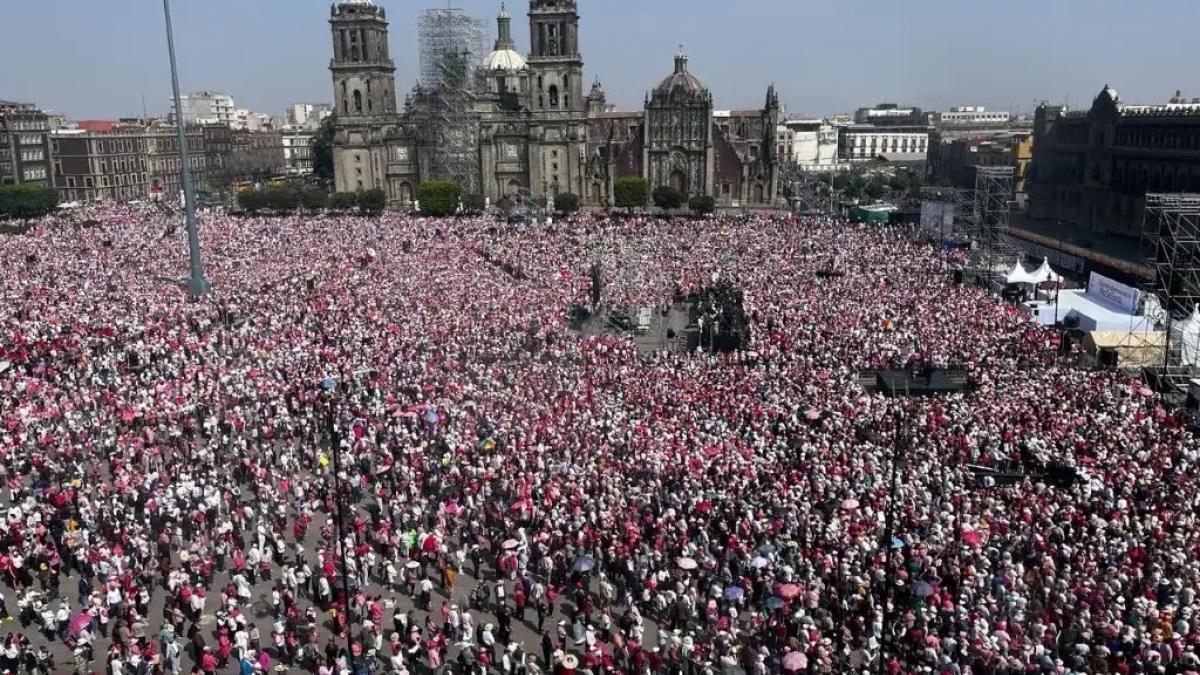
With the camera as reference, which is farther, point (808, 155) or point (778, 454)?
point (808, 155)

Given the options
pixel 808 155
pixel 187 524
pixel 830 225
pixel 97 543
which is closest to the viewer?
pixel 97 543

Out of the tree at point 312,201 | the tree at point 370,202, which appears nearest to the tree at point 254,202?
the tree at point 312,201

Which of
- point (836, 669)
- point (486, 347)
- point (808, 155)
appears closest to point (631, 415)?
point (486, 347)

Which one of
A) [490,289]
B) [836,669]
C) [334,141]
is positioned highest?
[334,141]

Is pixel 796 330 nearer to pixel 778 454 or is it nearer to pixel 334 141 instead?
pixel 778 454

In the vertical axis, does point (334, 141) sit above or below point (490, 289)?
above

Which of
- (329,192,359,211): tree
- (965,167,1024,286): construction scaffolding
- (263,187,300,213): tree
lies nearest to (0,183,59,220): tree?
(263,187,300,213): tree
